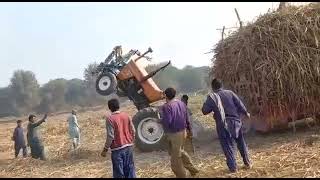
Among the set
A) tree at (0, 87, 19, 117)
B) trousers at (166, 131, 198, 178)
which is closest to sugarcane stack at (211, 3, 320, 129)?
trousers at (166, 131, 198, 178)

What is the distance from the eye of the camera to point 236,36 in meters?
12.2

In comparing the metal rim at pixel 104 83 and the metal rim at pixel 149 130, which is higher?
the metal rim at pixel 104 83

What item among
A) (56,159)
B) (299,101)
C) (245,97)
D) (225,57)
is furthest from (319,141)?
(56,159)

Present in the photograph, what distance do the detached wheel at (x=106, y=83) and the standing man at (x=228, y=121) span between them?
4260 mm

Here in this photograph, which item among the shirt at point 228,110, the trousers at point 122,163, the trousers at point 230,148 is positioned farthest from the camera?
the shirt at point 228,110

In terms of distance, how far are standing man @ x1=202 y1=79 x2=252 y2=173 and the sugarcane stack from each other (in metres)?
2.91

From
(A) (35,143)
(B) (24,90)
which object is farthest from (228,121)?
(B) (24,90)

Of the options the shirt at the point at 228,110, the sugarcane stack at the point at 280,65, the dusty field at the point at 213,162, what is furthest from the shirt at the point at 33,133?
the shirt at the point at 228,110

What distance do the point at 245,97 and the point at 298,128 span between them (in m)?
1.81

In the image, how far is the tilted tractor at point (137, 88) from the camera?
1211 centimetres

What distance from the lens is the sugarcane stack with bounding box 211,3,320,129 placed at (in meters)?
11.2

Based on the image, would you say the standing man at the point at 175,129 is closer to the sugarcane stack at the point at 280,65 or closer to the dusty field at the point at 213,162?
the dusty field at the point at 213,162

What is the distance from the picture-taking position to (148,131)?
1218cm

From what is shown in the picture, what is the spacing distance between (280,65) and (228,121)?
3288mm
